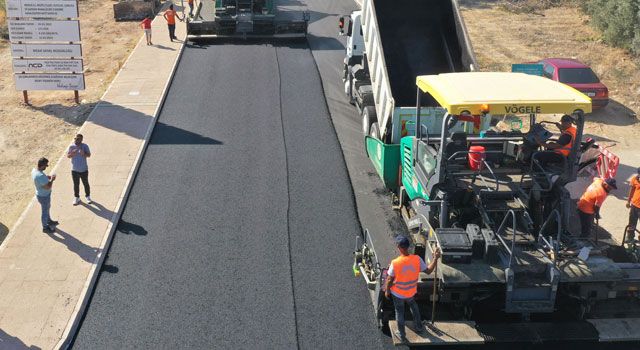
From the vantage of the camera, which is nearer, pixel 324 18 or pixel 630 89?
pixel 630 89

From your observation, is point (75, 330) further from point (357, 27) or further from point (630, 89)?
point (630, 89)

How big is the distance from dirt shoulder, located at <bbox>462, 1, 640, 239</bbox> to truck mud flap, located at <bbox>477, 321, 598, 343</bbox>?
3760mm

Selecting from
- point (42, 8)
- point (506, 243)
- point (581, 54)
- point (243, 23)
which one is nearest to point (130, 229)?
point (506, 243)

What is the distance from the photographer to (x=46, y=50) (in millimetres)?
16797

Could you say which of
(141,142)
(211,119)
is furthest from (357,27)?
(141,142)

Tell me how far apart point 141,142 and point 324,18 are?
13030 millimetres

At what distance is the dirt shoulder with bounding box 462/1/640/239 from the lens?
1473cm

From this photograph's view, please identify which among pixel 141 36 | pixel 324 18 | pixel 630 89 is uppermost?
pixel 630 89

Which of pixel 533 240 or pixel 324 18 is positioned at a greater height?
pixel 533 240

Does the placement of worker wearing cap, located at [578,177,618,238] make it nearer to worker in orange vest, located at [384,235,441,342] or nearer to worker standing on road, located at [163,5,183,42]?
worker in orange vest, located at [384,235,441,342]

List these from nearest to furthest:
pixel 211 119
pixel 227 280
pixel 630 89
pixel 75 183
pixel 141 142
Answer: pixel 227 280
pixel 75 183
pixel 141 142
pixel 211 119
pixel 630 89

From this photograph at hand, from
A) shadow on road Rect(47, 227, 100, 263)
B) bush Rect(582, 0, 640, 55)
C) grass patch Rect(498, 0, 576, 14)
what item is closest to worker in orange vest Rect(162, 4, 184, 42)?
shadow on road Rect(47, 227, 100, 263)

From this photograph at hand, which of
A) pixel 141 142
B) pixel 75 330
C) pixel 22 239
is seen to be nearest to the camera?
pixel 75 330

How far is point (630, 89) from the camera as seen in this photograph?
19.1m
